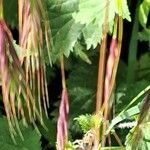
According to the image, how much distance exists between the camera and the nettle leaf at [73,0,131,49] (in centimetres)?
108

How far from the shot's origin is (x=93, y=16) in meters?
1.12

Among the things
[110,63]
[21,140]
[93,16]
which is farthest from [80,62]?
[110,63]

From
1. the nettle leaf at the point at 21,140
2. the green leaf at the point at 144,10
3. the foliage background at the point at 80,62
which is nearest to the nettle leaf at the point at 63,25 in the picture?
the foliage background at the point at 80,62

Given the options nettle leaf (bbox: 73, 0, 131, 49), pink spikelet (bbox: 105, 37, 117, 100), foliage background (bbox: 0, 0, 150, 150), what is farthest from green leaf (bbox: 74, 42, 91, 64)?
pink spikelet (bbox: 105, 37, 117, 100)

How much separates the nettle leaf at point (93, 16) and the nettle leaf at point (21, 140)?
0.95ft

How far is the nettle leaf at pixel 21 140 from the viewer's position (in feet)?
4.46

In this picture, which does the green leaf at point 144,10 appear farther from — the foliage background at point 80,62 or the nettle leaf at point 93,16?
the nettle leaf at point 93,16

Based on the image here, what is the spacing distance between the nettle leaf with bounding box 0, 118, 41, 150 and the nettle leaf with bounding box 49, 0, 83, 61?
24cm

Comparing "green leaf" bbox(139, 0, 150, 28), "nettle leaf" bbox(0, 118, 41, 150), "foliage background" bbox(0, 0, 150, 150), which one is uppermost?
"green leaf" bbox(139, 0, 150, 28)

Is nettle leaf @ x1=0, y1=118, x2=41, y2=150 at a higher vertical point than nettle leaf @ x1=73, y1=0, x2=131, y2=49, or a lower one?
lower

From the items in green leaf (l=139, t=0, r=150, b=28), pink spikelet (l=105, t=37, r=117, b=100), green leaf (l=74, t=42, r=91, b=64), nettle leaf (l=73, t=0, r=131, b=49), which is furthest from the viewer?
green leaf (l=74, t=42, r=91, b=64)

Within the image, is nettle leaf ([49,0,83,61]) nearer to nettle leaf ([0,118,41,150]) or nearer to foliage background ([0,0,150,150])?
foliage background ([0,0,150,150])

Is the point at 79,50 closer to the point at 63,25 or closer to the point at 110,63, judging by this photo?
the point at 63,25

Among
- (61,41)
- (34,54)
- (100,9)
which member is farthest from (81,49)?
(34,54)
